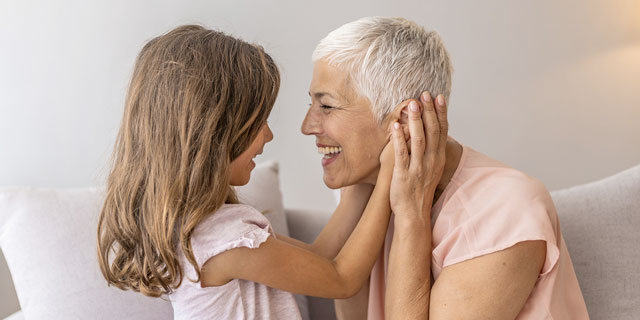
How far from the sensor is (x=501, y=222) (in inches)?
53.9

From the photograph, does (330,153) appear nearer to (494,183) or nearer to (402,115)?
(402,115)

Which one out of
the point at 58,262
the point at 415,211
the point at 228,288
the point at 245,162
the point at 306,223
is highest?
the point at 245,162

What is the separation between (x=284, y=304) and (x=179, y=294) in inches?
9.3

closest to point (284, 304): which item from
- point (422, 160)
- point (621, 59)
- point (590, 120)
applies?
point (422, 160)

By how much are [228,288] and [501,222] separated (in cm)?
60

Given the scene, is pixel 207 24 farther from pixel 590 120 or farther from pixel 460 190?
pixel 590 120

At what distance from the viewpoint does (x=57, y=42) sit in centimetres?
212

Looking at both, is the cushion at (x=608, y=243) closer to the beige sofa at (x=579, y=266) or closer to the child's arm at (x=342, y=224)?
the beige sofa at (x=579, y=266)

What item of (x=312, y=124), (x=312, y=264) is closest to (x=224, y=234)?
(x=312, y=264)

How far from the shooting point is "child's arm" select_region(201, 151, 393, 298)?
1.31 metres

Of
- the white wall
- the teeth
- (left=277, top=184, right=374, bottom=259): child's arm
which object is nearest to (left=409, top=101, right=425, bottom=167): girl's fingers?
the teeth

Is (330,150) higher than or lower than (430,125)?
lower

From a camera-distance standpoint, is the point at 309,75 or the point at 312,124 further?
the point at 309,75

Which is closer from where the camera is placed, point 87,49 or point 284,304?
point 284,304
